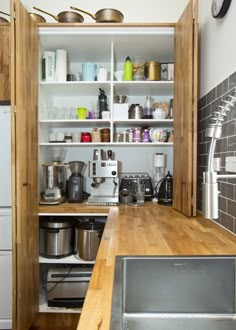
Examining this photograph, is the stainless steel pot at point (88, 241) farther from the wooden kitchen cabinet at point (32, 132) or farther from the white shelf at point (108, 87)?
the white shelf at point (108, 87)

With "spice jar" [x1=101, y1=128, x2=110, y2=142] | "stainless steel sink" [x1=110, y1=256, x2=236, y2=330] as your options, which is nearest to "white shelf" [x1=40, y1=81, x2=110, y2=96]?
"spice jar" [x1=101, y1=128, x2=110, y2=142]

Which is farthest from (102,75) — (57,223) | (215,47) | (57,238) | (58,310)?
(58,310)

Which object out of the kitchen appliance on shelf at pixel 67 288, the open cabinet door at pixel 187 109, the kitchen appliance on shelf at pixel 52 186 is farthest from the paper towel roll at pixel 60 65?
the kitchen appliance on shelf at pixel 67 288

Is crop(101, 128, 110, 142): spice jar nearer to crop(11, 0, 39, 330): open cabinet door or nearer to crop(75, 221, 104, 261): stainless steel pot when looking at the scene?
crop(11, 0, 39, 330): open cabinet door

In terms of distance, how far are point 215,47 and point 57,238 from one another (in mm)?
1670

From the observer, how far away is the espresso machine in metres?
2.22

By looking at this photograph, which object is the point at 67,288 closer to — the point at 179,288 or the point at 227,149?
the point at 179,288

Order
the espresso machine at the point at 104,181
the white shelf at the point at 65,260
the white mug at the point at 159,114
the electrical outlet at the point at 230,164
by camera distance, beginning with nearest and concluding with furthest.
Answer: the electrical outlet at the point at 230,164
the white shelf at the point at 65,260
the espresso machine at the point at 104,181
the white mug at the point at 159,114

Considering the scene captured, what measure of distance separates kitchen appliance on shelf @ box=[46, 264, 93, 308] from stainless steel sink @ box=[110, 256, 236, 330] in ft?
4.06

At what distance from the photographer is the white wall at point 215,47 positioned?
1.43 meters

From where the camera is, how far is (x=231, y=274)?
1.03m

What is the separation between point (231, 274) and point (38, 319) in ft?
5.42

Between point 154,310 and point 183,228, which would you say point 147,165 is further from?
point 154,310

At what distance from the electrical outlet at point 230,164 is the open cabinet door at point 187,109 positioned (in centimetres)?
37
